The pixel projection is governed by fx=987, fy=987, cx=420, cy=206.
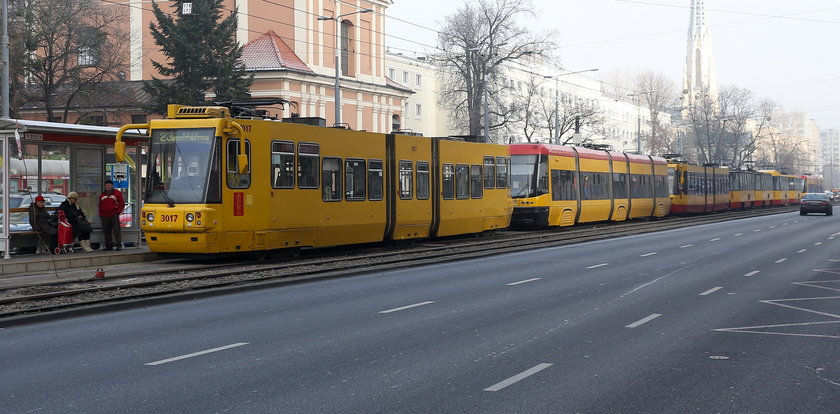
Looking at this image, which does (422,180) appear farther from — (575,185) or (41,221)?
(575,185)

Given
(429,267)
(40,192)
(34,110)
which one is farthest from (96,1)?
(429,267)

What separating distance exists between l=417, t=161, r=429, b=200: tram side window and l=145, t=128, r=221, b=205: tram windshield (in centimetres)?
849

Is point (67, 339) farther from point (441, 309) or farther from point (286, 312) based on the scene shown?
point (441, 309)

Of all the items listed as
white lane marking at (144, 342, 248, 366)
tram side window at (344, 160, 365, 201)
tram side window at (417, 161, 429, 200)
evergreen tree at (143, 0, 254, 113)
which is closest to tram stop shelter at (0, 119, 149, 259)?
tram side window at (344, 160, 365, 201)

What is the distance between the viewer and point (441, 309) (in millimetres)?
13211

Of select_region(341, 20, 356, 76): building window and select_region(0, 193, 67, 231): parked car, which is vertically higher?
select_region(341, 20, 356, 76): building window

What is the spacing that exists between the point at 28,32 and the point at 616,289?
35.1 meters

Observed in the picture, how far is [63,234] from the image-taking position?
21.5 meters

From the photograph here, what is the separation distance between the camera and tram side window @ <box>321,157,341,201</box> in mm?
23125

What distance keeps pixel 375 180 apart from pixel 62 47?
28.5 m

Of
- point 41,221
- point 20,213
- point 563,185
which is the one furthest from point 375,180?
point 563,185

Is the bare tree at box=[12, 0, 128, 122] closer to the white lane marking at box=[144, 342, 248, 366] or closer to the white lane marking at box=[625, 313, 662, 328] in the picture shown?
the white lane marking at box=[144, 342, 248, 366]

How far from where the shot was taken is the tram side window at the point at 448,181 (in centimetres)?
2884

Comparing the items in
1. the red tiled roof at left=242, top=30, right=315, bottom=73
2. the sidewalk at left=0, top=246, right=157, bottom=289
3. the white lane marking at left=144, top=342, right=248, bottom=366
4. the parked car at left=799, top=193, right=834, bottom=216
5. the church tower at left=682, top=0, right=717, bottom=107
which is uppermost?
the church tower at left=682, top=0, right=717, bottom=107
